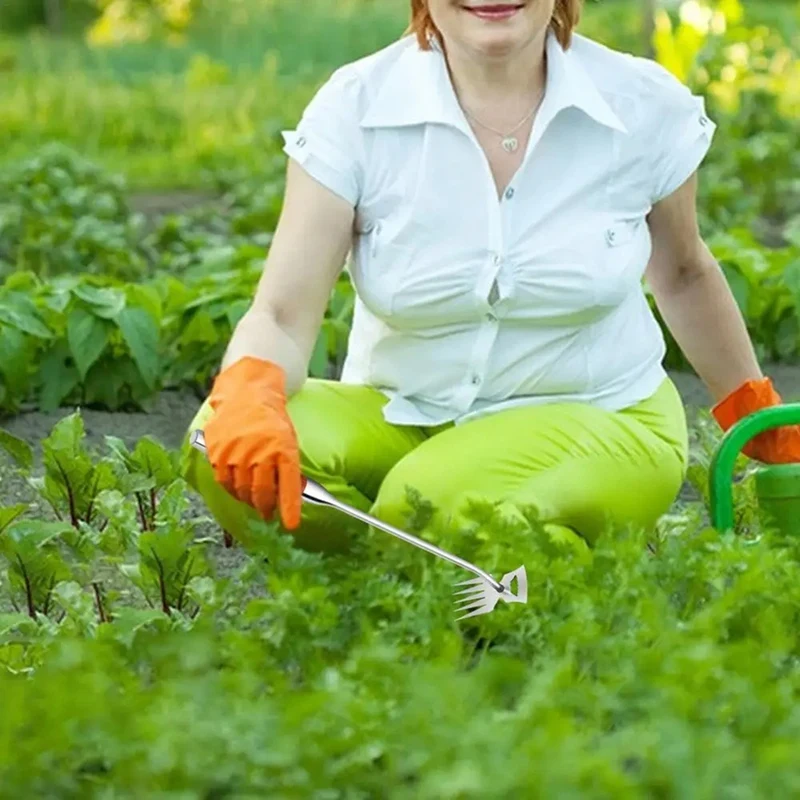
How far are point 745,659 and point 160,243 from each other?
3.96 meters

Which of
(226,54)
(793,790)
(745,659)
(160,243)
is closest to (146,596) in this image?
(745,659)

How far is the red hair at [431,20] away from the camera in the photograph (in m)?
3.18

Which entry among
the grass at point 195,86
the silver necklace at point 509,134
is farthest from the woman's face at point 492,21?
the grass at point 195,86

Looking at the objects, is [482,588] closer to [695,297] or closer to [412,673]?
[412,673]

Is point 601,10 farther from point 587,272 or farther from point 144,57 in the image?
point 587,272

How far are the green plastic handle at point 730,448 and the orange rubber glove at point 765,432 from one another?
0.21m

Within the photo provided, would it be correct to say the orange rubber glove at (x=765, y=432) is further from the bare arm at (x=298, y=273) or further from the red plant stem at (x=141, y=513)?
the red plant stem at (x=141, y=513)

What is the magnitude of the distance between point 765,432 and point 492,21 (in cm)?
78

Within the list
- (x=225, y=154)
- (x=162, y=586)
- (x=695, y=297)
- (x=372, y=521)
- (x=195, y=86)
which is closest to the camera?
(x=372, y=521)

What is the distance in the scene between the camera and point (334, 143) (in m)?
3.07

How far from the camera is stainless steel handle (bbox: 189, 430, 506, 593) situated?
260cm

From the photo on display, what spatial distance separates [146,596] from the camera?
9.72 feet

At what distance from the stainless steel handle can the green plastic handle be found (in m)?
0.52

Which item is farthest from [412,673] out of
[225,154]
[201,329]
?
[225,154]
